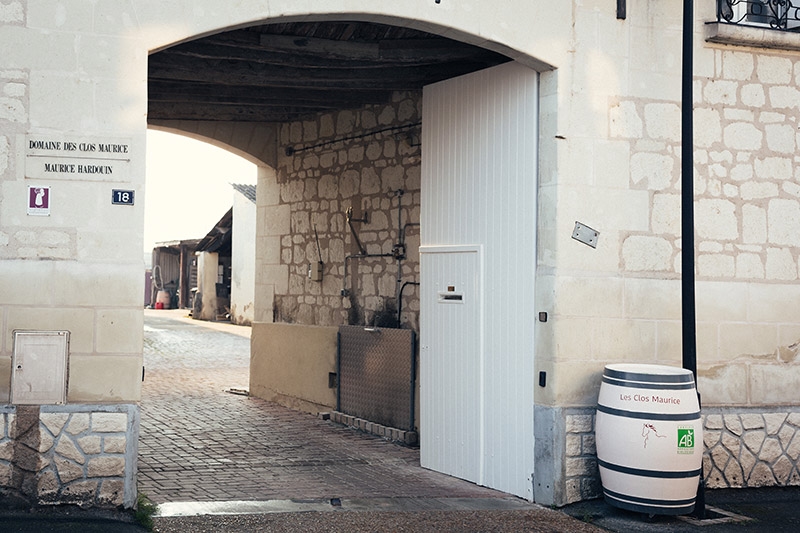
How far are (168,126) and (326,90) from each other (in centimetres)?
262

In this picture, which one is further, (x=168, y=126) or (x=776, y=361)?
(x=168, y=126)

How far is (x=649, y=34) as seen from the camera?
6.77 m

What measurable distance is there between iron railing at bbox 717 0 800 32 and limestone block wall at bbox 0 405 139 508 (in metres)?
5.09

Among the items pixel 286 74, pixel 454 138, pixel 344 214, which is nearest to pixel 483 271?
pixel 454 138

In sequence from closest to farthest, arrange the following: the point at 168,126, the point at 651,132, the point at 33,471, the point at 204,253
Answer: the point at 33,471 → the point at 651,132 → the point at 168,126 → the point at 204,253

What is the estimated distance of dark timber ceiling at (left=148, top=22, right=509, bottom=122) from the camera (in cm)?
726

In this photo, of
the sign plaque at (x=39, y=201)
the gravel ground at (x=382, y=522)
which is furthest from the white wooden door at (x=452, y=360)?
the sign plaque at (x=39, y=201)

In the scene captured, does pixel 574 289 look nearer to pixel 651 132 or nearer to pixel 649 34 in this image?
pixel 651 132

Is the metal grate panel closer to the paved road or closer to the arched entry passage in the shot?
the paved road

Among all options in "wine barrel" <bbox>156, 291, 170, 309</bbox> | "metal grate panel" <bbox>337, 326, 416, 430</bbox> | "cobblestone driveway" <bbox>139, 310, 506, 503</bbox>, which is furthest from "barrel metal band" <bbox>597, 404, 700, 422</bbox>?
"wine barrel" <bbox>156, 291, 170, 309</bbox>

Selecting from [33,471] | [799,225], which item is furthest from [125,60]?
[799,225]

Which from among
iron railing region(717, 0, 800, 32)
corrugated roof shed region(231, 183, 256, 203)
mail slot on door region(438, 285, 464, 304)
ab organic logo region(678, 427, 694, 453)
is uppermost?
corrugated roof shed region(231, 183, 256, 203)

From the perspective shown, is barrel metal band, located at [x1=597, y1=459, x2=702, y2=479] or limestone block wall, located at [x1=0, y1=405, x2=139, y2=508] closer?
limestone block wall, located at [x1=0, y1=405, x2=139, y2=508]

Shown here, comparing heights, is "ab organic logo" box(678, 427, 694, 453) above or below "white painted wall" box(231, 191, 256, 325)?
below
